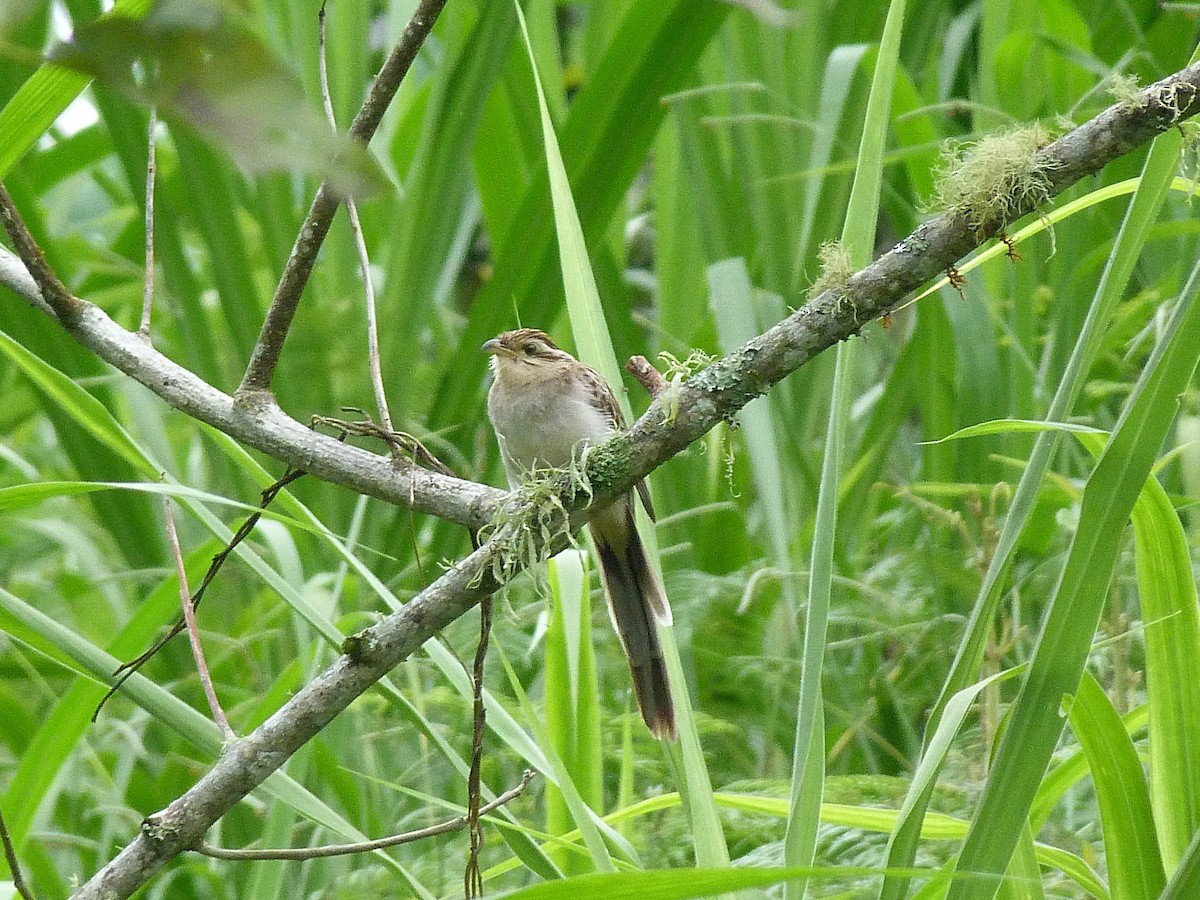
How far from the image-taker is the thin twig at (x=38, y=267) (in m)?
1.68

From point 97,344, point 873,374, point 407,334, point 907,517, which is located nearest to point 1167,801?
point 97,344

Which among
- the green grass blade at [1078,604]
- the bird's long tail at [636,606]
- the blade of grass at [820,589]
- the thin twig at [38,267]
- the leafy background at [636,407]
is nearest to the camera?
the green grass blade at [1078,604]

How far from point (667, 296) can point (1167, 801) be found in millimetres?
2460

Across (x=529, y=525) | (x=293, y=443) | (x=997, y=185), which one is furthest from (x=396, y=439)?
(x=997, y=185)

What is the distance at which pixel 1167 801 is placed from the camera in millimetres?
1629

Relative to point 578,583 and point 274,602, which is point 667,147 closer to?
point 274,602

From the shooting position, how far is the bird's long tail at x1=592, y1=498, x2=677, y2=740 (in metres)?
2.31

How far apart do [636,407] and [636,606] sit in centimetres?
104

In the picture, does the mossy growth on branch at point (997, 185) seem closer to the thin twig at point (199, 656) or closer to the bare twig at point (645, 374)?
the bare twig at point (645, 374)

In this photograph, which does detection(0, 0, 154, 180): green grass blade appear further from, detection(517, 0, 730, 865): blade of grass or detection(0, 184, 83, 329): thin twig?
detection(517, 0, 730, 865): blade of grass

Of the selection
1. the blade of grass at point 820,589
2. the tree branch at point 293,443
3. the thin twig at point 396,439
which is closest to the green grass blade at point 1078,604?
the blade of grass at point 820,589

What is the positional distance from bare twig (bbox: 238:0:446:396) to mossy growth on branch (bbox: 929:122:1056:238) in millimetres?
653

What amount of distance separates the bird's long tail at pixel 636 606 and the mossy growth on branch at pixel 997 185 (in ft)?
3.09

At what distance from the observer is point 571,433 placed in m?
2.76
